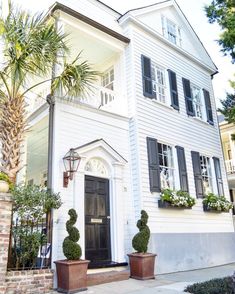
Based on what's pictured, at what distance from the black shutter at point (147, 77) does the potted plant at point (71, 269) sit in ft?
17.8

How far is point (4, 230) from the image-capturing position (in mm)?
5316

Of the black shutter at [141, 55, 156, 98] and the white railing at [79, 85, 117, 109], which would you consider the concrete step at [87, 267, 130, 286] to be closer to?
the white railing at [79, 85, 117, 109]

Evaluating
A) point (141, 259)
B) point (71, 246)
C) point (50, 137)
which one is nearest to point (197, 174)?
point (141, 259)

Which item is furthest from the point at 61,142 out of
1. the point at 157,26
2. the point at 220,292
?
the point at 157,26

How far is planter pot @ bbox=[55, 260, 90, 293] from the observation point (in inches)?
225

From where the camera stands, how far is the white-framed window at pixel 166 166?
9281 millimetres

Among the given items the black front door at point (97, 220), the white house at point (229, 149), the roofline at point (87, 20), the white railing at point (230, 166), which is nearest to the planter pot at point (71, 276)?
the black front door at point (97, 220)

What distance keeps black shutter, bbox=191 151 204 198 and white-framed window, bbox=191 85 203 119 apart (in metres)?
2.04

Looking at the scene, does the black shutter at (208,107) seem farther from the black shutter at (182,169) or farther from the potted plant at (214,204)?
the potted plant at (214,204)

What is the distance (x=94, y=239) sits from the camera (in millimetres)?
7355

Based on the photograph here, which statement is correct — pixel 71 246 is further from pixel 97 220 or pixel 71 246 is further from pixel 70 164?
pixel 70 164

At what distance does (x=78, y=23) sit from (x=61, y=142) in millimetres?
3872

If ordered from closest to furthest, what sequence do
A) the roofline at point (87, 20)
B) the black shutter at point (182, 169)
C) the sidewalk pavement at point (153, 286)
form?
the sidewalk pavement at point (153, 286), the roofline at point (87, 20), the black shutter at point (182, 169)

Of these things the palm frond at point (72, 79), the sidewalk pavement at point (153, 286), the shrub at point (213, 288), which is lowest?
the sidewalk pavement at point (153, 286)
